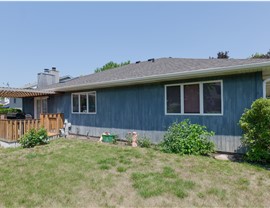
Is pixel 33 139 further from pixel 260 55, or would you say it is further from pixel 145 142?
pixel 260 55

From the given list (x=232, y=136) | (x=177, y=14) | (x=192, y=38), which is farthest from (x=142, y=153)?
(x=192, y=38)

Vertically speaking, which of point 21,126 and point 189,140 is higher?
point 21,126

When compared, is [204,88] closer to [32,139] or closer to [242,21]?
[242,21]

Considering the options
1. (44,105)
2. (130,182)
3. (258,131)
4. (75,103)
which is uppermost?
(75,103)

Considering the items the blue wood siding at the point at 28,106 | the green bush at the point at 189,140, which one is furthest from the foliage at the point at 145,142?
the blue wood siding at the point at 28,106

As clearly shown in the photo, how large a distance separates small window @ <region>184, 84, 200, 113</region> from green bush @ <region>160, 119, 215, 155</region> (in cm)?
68

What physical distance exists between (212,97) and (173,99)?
57.1 inches

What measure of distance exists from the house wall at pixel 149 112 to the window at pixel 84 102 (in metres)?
0.30

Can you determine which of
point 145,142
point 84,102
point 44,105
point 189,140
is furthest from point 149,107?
point 44,105

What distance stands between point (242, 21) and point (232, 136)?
5.17 metres

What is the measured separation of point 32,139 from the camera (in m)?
8.23

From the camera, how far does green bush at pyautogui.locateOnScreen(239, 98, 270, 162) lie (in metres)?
5.27


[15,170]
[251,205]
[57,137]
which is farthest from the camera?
[57,137]

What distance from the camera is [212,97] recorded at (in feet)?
22.5
